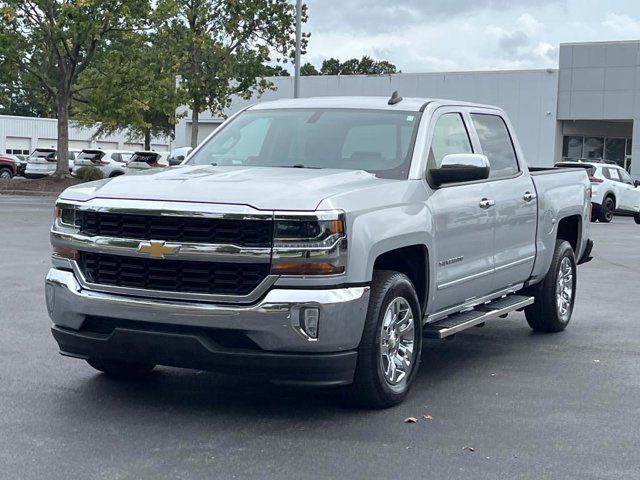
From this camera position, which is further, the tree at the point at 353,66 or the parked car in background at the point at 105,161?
the tree at the point at 353,66

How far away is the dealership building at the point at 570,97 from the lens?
45.0 metres

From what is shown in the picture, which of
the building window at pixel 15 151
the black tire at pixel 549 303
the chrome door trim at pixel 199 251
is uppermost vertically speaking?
the building window at pixel 15 151

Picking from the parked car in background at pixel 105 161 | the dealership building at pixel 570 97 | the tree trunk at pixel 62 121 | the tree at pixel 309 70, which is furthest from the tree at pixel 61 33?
the tree at pixel 309 70

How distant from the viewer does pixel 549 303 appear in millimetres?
9180

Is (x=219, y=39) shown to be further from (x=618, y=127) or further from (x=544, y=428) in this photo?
(x=544, y=428)

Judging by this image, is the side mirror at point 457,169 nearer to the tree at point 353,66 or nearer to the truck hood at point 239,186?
the truck hood at point 239,186

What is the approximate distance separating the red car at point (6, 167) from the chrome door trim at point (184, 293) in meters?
45.0

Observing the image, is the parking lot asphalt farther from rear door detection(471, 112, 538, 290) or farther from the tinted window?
the tinted window

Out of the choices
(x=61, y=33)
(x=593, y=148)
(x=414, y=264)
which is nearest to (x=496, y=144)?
(x=414, y=264)

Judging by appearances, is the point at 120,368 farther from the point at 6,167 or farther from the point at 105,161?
the point at 6,167

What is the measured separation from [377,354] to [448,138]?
2199 millimetres

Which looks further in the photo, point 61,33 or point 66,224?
point 61,33

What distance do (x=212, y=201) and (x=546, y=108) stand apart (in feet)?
139

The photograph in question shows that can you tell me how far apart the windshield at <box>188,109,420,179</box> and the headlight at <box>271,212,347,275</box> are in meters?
1.25
